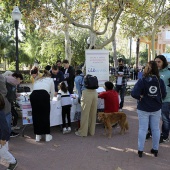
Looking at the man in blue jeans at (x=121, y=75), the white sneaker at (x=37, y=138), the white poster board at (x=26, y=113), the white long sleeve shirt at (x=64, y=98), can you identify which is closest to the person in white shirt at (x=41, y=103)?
the white sneaker at (x=37, y=138)

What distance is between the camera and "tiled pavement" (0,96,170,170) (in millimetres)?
4297

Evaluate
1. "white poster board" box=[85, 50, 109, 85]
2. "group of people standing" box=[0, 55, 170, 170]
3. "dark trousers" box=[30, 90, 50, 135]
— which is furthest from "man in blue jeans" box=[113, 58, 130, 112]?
"dark trousers" box=[30, 90, 50, 135]

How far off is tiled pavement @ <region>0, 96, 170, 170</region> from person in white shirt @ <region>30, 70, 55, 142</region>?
34 cm

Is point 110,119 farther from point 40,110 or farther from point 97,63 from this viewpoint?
point 97,63

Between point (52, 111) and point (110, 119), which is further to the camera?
point (52, 111)

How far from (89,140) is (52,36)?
22.3 meters

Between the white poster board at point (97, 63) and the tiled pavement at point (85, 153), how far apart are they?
2.12 metres

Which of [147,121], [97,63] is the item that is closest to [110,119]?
[147,121]

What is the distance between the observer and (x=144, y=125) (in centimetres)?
444

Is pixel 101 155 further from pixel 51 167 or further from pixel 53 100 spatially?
pixel 53 100

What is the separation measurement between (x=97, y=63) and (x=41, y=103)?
2.93 meters

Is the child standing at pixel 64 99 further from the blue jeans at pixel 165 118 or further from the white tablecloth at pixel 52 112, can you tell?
the blue jeans at pixel 165 118

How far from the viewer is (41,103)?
538cm

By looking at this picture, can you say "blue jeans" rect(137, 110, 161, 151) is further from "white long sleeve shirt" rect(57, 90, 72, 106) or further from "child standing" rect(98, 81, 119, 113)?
"white long sleeve shirt" rect(57, 90, 72, 106)
